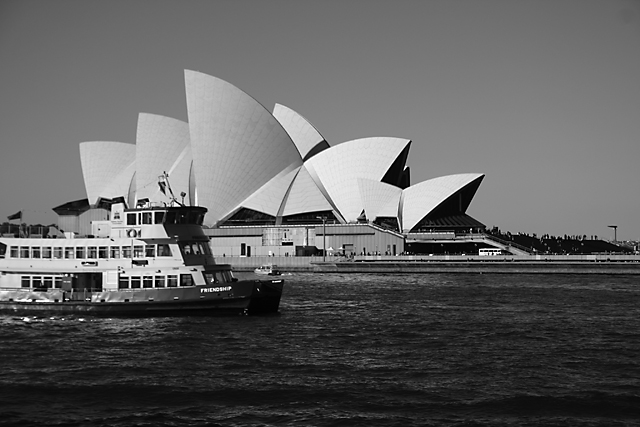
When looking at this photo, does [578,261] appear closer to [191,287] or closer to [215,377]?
[191,287]

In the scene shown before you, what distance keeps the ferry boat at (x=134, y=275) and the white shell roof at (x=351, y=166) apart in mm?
54392

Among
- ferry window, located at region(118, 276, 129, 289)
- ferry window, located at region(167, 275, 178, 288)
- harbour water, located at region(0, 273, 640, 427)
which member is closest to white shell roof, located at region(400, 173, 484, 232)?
harbour water, located at region(0, 273, 640, 427)

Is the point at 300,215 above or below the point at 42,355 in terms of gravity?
above

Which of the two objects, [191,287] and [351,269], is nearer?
[191,287]

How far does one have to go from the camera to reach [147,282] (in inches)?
1272

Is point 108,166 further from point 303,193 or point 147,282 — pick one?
point 147,282

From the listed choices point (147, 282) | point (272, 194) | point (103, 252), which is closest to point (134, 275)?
point (147, 282)

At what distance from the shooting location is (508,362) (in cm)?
2216

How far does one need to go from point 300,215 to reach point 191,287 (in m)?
58.2

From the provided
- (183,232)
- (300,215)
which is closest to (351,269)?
(300,215)

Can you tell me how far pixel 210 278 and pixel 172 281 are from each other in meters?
1.64

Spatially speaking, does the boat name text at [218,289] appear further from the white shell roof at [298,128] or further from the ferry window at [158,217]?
the white shell roof at [298,128]

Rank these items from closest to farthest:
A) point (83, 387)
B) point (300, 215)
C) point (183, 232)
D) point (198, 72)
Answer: point (83, 387) < point (183, 232) < point (198, 72) < point (300, 215)

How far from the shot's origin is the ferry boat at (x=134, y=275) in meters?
31.7
